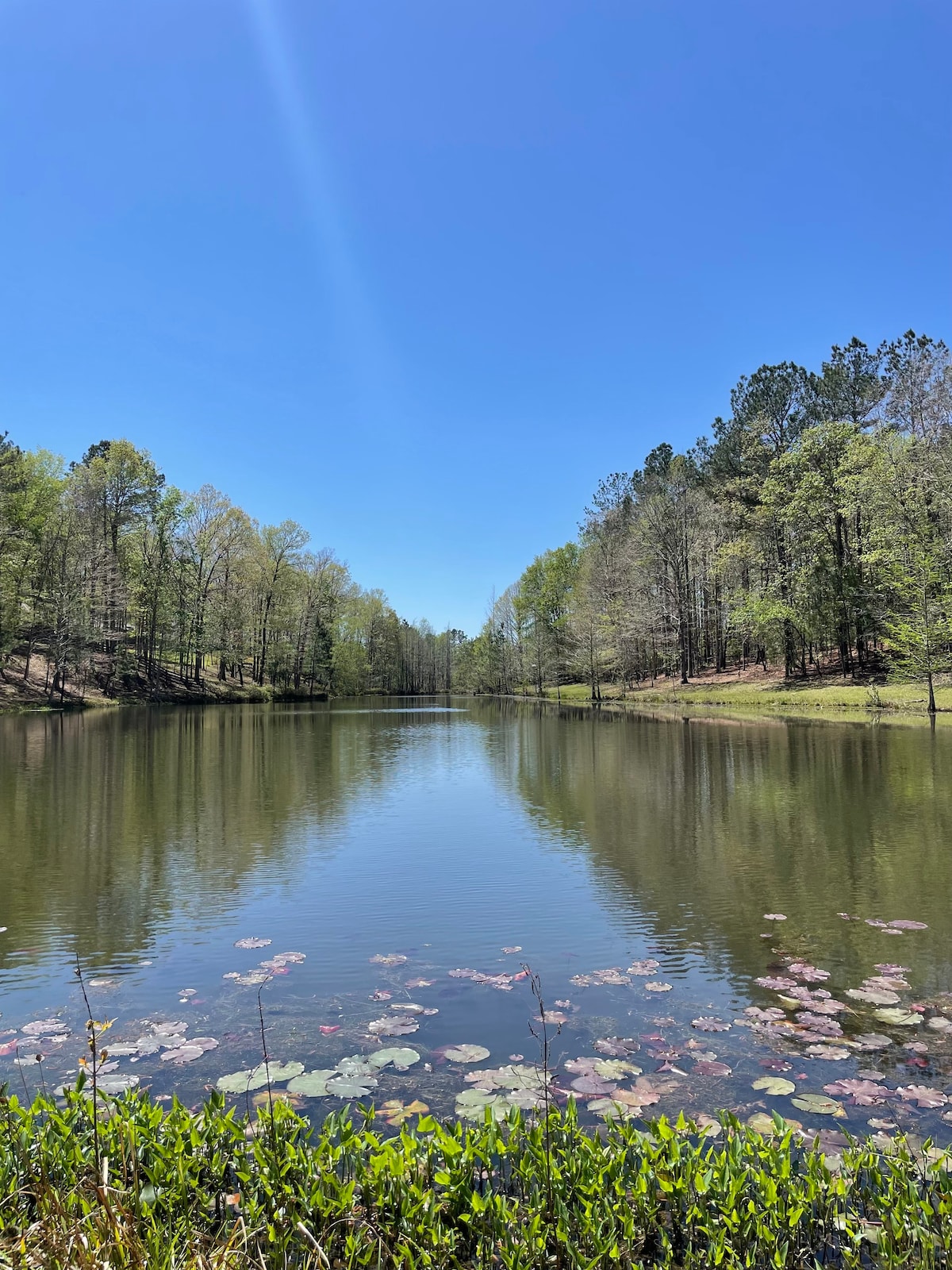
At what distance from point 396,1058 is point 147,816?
35.8 feet

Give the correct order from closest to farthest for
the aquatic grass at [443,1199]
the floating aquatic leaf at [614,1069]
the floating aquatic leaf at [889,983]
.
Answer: the aquatic grass at [443,1199]
the floating aquatic leaf at [614,1069]
the floating aquatic leaf at [889,983]

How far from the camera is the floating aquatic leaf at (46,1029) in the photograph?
5.61 metres

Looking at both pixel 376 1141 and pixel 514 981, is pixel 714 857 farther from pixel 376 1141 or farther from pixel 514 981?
pixel 376 1141

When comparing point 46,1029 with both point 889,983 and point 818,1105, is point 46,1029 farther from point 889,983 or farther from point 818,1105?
point 889,983

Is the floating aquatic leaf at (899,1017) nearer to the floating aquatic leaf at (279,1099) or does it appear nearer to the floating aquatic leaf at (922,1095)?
the floating aquatic leaf at (922,1095)

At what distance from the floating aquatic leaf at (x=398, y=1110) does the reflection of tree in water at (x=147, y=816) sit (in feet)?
14.2

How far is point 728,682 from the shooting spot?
53.2 metres

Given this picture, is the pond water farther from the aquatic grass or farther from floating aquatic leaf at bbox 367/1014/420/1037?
the aquatic grass

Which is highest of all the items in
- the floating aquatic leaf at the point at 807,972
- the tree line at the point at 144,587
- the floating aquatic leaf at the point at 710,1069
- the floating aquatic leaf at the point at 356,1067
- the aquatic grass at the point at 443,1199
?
the tree line at the point at 144,587

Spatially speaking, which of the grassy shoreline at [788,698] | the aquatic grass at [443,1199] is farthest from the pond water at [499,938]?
the grassy shoreline at [788,698]

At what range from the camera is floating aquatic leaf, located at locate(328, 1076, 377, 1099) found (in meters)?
4.63

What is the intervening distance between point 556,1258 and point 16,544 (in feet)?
177

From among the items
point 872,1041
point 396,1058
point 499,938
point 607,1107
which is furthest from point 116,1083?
point 872,1041

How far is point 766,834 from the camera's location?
485 inches
